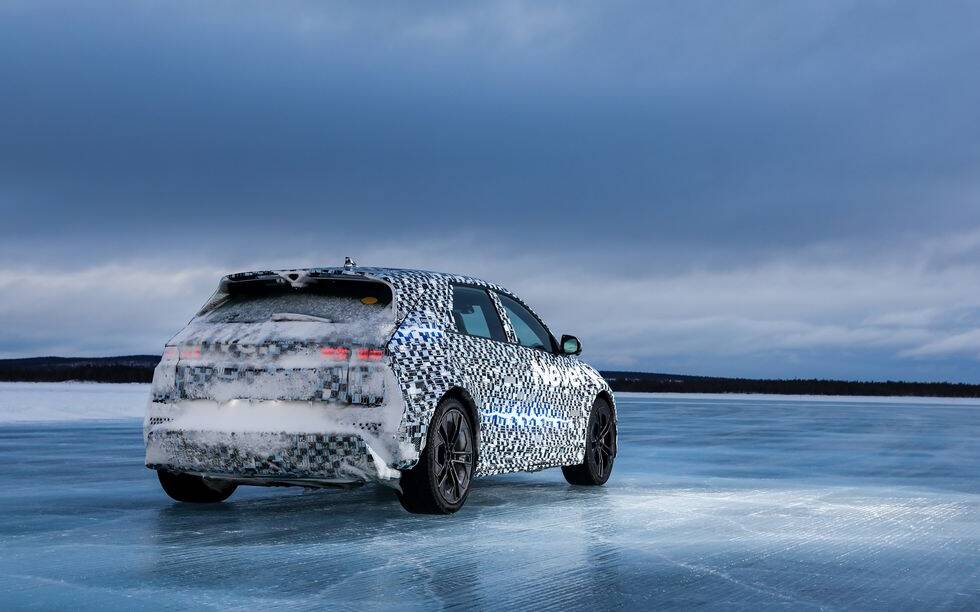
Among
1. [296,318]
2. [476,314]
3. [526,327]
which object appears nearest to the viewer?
[296,318]

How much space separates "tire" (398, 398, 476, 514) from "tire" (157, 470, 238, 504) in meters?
1.79

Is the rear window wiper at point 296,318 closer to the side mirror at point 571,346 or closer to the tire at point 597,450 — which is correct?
the side mirror at point 571,346

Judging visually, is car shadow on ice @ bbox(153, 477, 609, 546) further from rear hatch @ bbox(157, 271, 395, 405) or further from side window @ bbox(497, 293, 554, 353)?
side window @ bbox(497, 293, 554, 353)

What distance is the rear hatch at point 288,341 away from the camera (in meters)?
8.06

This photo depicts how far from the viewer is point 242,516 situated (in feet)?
29.1

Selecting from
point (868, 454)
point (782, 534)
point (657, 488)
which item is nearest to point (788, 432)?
point (868, 454)

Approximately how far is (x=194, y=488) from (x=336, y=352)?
2.20m

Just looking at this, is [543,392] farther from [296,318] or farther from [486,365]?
[296,318]

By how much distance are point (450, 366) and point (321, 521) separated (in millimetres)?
1405

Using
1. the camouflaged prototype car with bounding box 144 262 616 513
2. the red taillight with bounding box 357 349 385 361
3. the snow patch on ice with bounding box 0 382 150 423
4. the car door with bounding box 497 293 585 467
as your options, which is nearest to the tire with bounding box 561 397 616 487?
the car door with bounding box 497 293 585 467

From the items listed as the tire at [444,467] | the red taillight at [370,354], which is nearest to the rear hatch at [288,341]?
the red taillight at [370,354]

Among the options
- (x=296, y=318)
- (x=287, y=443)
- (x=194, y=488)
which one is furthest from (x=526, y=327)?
(x=287, y=443)

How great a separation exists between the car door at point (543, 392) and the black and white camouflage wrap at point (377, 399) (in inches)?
10.6

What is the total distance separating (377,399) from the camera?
802 centimetres
